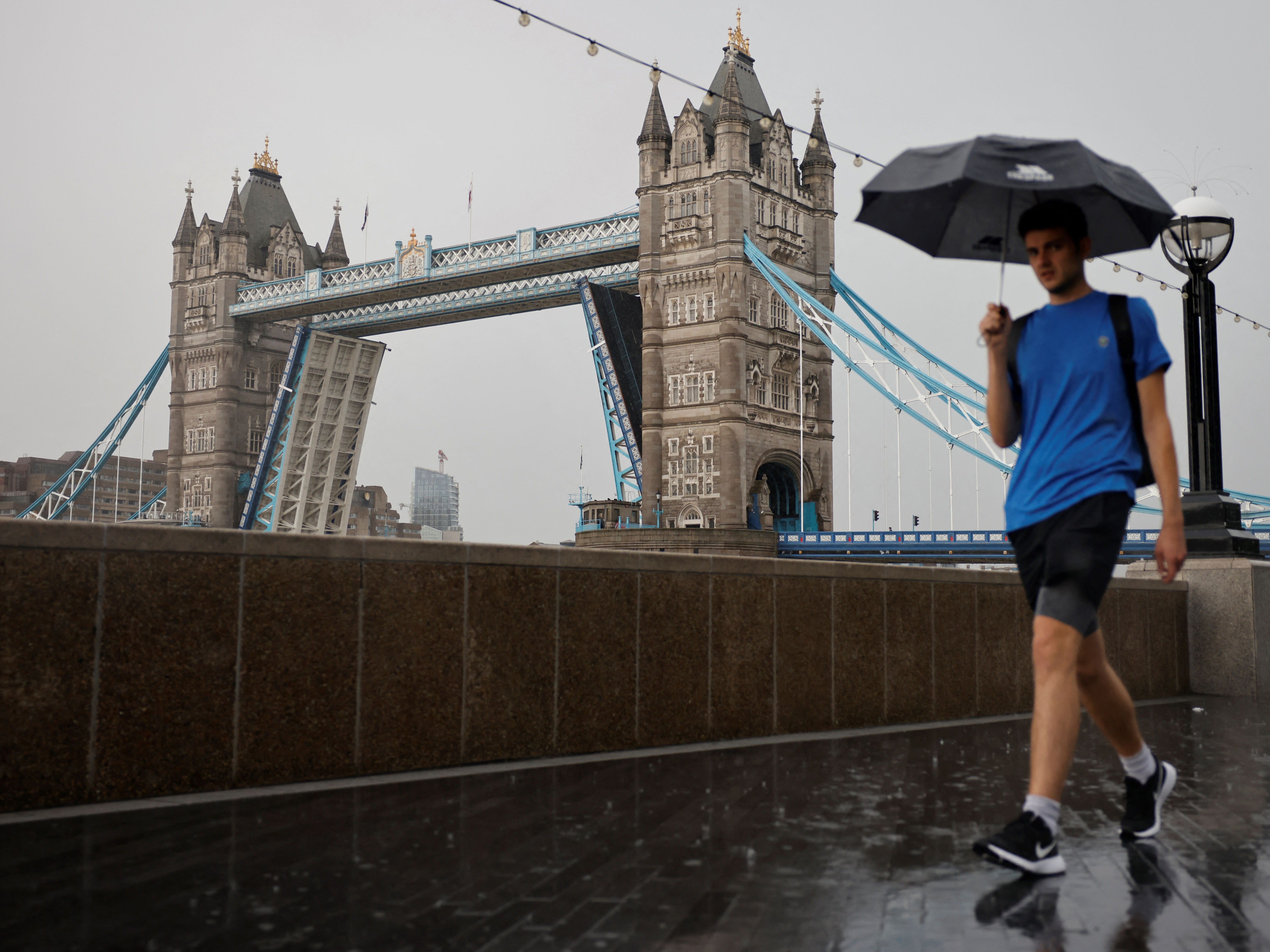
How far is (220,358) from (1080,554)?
2310 inches

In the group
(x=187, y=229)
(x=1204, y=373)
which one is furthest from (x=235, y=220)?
(x=1204, y=373)

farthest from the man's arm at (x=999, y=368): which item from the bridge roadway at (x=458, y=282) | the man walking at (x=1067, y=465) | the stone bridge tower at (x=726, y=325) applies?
the bridge roadway at (x=458, y=282)

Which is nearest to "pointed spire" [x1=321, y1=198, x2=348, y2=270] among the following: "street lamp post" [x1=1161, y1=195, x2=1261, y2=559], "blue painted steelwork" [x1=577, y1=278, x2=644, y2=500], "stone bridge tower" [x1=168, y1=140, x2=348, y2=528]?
"stone bridge tower" [x1=168, y1=140, x2=348, y2=528]

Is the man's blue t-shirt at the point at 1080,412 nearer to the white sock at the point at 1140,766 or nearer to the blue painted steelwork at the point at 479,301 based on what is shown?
the white sock at the point at 1140,766

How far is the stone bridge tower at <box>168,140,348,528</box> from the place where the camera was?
57.5 metres

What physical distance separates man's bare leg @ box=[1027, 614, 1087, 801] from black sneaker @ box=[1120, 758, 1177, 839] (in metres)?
0.39

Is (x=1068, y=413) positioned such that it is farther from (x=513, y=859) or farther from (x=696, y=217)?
(x=696, y=217)

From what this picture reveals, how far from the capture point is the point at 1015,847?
2412 millimetres

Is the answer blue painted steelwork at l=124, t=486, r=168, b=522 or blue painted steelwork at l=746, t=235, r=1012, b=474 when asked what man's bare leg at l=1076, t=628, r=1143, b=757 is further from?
blue painted steelwork at l=124, t=486, r=168, b=522

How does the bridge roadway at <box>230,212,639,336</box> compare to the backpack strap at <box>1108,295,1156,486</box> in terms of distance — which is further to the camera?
the bridge roadway at <box>230,212,639,336</box>

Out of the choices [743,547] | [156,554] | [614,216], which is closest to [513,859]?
[156,554]

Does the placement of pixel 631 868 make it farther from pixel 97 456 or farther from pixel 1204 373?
pixel 97 456

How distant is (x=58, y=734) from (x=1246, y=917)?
280cm

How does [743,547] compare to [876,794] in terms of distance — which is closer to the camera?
[876,794]
